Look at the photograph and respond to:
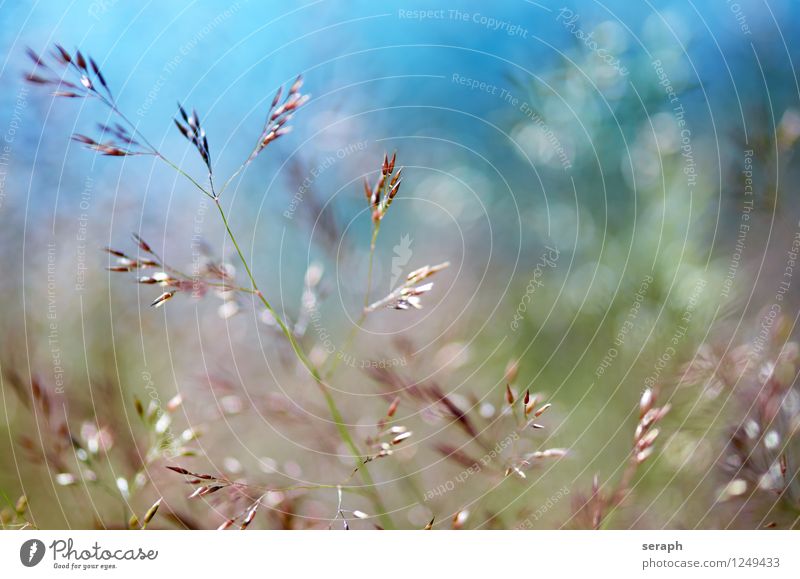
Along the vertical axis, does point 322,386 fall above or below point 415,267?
below

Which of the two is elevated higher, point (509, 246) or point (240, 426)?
point (509, 246)

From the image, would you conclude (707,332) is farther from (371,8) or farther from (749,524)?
(371,8)

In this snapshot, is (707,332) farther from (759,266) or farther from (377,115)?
(377,115)
